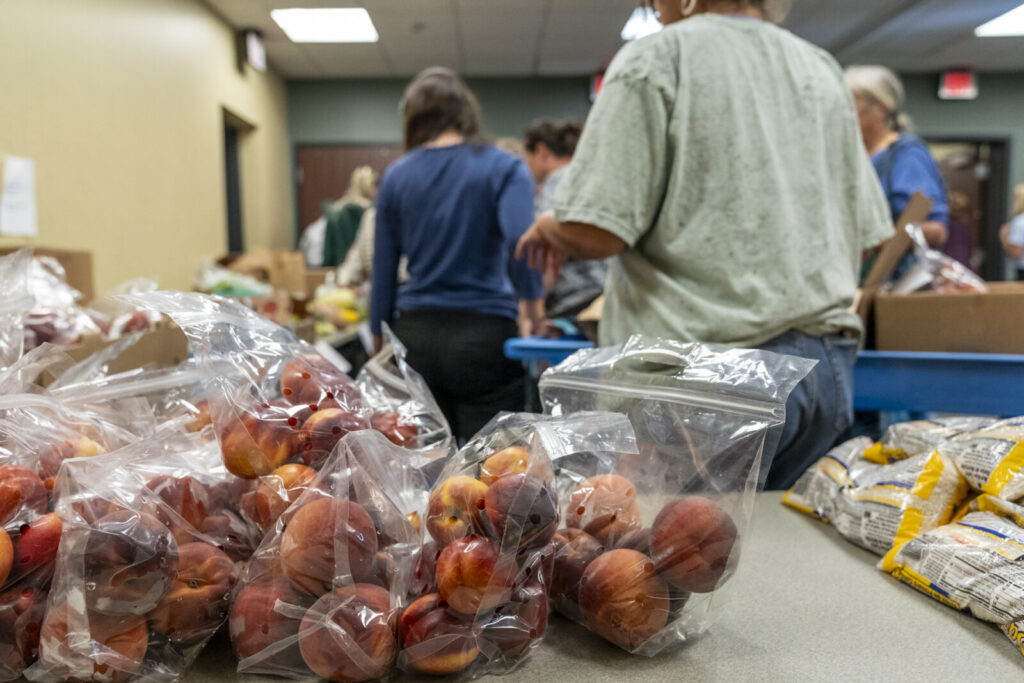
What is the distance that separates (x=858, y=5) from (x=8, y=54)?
136 inches

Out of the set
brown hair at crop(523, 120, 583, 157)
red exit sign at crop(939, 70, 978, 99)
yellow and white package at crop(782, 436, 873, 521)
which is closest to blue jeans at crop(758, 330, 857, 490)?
yellow and white package at crop(782, 436, 873, 521)

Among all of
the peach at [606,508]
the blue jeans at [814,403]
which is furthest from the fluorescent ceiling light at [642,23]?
the peach at [606,508]

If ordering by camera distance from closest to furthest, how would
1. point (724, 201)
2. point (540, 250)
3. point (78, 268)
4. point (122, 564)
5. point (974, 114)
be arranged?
1. point (122, 564)
2. point (724, 201)
3. point (540, 250)
4. point (78, 268)
5. point (974, 114)

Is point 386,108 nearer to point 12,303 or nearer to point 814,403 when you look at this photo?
point 814,403

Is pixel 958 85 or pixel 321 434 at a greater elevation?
pixel 958 85

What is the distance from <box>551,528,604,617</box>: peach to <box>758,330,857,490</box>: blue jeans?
1.89ft

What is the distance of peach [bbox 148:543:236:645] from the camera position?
18.9 inches

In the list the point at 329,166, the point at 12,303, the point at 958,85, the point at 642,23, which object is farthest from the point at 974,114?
the point at 12,303

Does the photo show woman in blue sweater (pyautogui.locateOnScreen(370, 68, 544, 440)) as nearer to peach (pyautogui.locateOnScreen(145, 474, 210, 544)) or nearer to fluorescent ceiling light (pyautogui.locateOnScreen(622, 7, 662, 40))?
fluorescent ceiling light (pyautogui.locateOnScreen(622, 7, 662, 40))

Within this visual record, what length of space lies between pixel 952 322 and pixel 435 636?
1371 millimetres

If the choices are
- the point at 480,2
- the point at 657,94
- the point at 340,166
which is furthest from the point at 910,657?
the point at 340,166

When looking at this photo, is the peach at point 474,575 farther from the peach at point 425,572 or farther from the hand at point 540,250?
the hand at point 540,250

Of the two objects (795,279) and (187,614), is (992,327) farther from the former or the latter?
(187,614)

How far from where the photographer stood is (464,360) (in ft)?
6.33
